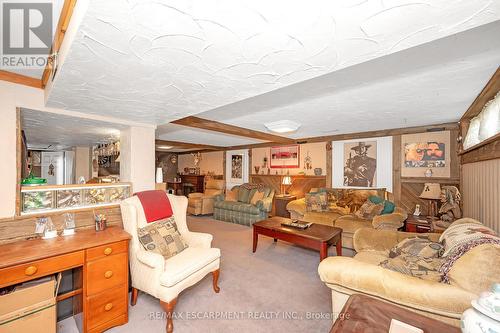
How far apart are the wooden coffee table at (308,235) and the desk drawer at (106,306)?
7.16 feet

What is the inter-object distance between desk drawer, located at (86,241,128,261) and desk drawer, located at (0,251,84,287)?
0.20 ft

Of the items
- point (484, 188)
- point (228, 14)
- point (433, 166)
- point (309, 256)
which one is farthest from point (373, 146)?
point (228, 14)

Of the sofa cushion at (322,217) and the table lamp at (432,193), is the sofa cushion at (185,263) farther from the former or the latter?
the table lamp at (432,193)

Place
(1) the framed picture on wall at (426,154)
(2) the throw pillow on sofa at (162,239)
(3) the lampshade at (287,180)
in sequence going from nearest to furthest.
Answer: (2) the throw pillow on sofa at (162,239) → (1) the framed picture on wall at (426,154) → (3) the lampshade at (287,180)

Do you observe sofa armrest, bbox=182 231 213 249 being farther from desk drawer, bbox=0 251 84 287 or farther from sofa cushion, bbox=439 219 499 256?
sofa cushion, bbox=439 219 499 256

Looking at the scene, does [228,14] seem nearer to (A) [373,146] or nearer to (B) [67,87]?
(B) [67,87]

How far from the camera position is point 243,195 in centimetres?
620

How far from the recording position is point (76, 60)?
122cm

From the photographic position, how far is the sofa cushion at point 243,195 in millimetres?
6070

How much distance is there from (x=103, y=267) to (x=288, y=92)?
251 cm

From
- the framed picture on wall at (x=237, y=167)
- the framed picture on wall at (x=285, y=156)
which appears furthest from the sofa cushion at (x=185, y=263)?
the framed picture on wall at (x=237, y=167)

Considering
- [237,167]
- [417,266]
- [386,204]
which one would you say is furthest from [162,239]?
[237,167]

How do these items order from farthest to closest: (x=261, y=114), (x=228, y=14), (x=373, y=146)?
(x=373, y=146) < (x=261, y=114) < (x=228, y=14)

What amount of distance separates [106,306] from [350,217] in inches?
153
